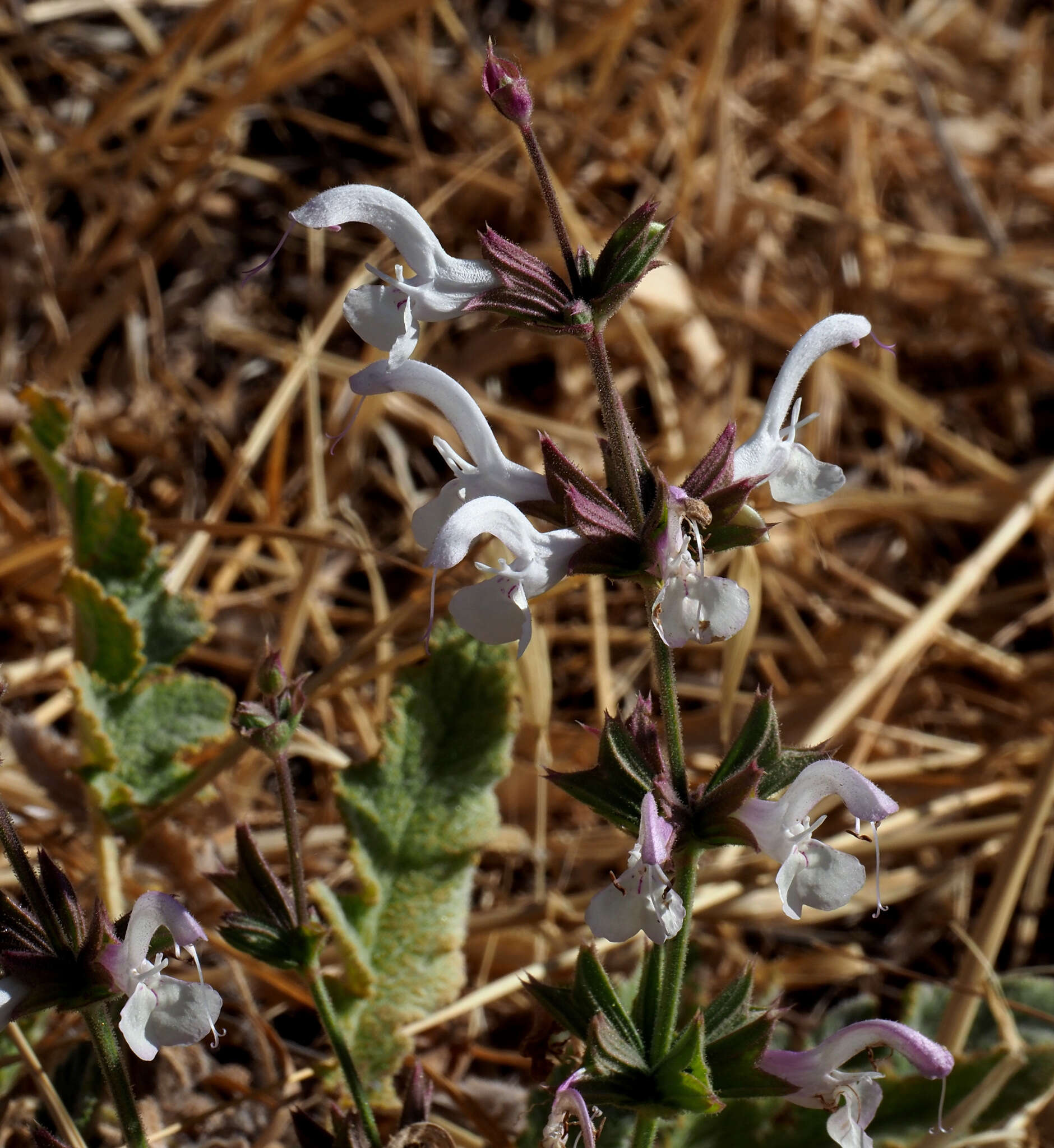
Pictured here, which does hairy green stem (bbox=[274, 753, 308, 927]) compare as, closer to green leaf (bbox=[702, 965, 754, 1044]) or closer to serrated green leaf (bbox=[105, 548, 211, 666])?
green leaf (bbox=[702, 965, 754, 1044])

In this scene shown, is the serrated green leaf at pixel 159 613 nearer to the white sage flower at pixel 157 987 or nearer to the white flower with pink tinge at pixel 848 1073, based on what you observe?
the white sage flower at pixel 157 987

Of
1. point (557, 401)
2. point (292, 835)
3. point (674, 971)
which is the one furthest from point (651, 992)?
point (557, 401)

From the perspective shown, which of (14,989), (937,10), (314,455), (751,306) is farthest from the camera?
(937,10)

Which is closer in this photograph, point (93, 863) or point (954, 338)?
point (93, 863)

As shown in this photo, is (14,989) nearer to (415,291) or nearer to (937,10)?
(415,291)

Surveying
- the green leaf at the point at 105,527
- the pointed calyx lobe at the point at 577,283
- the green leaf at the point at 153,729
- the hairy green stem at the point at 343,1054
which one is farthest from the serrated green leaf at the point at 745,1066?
the green leaf at the point at 105,527

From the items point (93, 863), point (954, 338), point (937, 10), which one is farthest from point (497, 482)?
point (937, 10)
